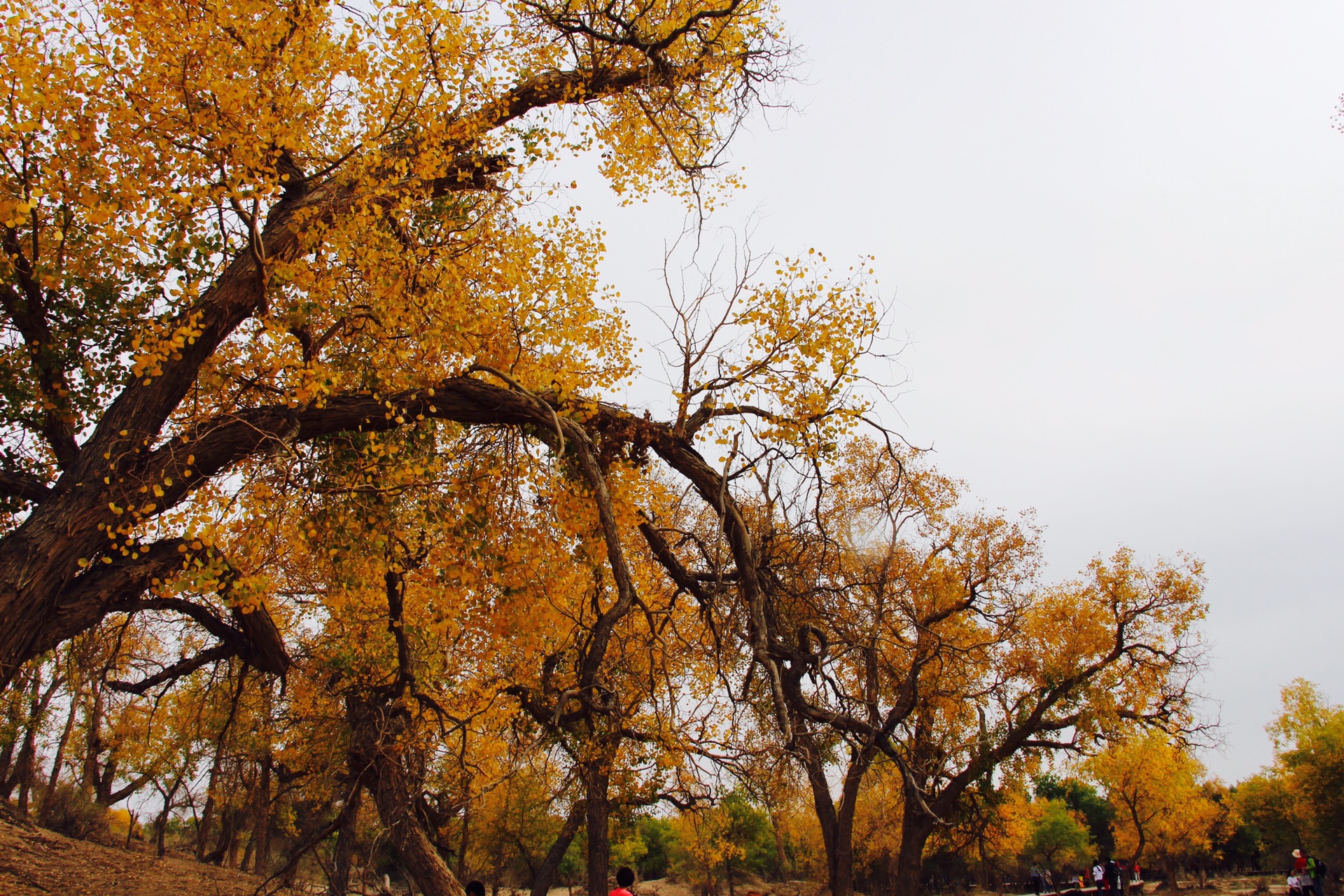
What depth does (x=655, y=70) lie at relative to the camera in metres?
7.57

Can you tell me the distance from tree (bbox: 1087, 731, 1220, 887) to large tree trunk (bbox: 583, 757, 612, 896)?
54.5 feet

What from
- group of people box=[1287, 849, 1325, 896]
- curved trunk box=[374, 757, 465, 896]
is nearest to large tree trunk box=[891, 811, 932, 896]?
group of people box=[1287, 849, 1325, 896]

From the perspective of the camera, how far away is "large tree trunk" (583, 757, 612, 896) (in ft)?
38.3

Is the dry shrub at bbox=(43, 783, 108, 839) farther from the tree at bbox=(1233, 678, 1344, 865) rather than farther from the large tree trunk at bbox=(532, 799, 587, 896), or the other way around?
the tree at bbox=(1233, 678, 1344, 865)

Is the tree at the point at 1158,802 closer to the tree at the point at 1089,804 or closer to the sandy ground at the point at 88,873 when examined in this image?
the tree at the point at 1089,804

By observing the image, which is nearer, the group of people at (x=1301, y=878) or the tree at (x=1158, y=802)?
the group of people at (x=1301, y=878)

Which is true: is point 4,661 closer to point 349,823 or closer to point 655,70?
point 349,823

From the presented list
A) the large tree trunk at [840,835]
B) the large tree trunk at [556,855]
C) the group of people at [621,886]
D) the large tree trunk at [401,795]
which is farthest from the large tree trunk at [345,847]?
the large tree trunk at [840,835]

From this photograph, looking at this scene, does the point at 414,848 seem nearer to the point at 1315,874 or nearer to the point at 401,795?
the point at 401,795

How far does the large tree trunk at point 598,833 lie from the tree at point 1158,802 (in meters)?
16.6

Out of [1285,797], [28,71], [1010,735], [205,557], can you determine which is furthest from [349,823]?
[1285,797]

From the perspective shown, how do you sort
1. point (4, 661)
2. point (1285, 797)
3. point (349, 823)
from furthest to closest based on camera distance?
1. point (1285, 797)
2. point (349, 823)
3. point (4, 661)

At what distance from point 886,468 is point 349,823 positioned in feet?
40.2

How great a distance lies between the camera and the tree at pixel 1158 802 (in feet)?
89.4
